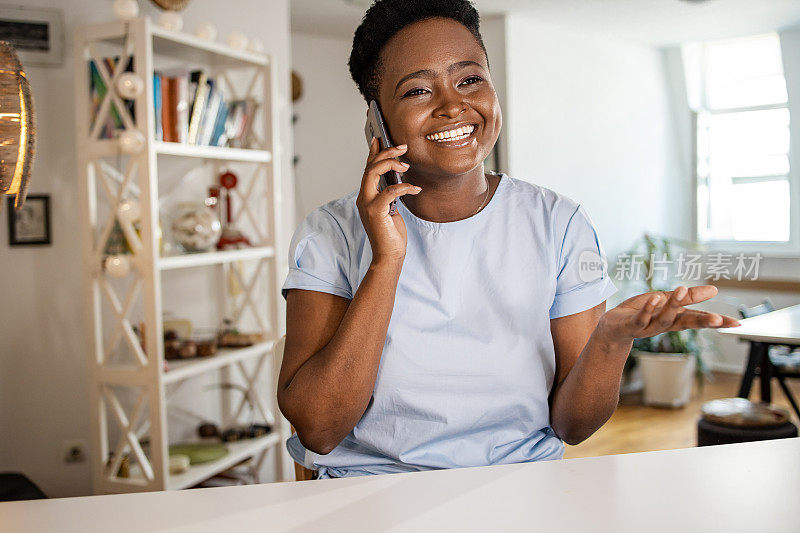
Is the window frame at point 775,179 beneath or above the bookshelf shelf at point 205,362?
above

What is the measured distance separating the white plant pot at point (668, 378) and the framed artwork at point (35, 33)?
4.08 m

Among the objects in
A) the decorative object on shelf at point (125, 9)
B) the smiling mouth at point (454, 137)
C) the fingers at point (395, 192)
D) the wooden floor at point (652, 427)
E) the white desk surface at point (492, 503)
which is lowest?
the wooden floor at point (652, 427)

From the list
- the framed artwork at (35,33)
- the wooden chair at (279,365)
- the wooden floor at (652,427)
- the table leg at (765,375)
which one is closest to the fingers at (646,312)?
the wooden chair at (279,365)

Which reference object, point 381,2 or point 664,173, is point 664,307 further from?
point 664,173

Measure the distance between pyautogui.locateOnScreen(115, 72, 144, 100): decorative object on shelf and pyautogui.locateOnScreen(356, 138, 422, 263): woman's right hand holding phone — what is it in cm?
160

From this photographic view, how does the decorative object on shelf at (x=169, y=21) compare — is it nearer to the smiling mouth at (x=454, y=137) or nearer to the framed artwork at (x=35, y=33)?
the framed artwork at (x=35, y=33)

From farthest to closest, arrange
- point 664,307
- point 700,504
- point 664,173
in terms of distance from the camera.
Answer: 1. point 664,173
2. point 664,307
3. point 700,504

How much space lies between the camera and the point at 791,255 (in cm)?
569

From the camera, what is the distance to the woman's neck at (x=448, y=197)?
1.28 meters

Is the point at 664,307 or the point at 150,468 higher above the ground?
the point at 664,307

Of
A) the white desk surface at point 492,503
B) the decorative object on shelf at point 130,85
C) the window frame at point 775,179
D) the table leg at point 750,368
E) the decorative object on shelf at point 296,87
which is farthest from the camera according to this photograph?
the window frame at point 775,179

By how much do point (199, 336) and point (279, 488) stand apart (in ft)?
8.39

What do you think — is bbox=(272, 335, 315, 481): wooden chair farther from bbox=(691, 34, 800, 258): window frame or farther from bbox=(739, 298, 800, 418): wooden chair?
bbox=(691, 34, 800, 258): window frame

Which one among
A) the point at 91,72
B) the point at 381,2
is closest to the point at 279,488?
the point at 381,2
